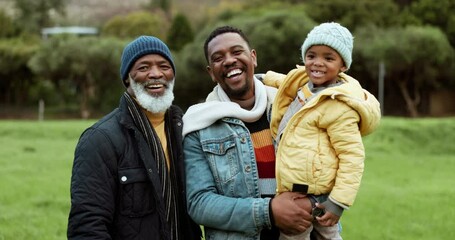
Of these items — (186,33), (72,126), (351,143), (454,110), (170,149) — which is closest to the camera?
(351,143)

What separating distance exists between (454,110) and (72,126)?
22.4 meters

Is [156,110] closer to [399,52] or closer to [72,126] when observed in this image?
[72,126]

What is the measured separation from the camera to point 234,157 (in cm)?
294

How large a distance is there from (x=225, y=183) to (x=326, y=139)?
0.51 m

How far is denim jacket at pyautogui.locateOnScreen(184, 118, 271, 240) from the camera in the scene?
111 inches

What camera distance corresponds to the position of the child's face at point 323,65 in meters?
2.96

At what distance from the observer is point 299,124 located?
9.47ft

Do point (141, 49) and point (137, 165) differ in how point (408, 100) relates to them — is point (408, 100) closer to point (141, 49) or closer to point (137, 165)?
point (141, 49)

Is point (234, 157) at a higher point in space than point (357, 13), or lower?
lower

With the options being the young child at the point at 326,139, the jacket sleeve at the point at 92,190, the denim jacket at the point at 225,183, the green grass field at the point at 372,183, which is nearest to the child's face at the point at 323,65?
the young child at the point at 326,139

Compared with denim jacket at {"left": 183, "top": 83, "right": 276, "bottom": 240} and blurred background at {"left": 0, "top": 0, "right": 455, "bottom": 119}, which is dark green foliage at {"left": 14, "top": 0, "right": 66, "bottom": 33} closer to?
blurred background at {"left": 0, "top": 0, "right": 455, "bottom": 119}

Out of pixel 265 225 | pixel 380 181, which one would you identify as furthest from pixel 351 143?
pixel 380 181

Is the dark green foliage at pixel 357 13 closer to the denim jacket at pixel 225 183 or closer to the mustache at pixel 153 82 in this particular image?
the mustache at pixel 153 82

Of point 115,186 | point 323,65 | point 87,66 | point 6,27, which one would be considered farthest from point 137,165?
point 6,27
